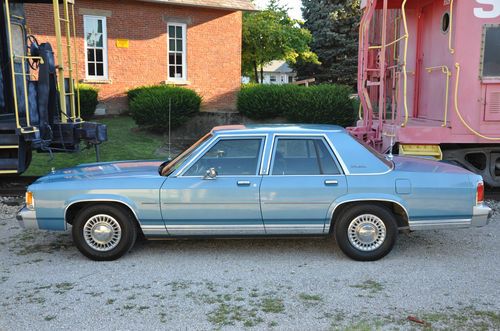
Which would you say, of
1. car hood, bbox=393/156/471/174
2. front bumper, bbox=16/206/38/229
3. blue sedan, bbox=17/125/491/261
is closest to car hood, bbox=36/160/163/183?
blue sedan, bbox=17/125/491/261

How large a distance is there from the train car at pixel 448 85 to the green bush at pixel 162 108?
23.3 feet

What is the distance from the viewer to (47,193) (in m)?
5.35

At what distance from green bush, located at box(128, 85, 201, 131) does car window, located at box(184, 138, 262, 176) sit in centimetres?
950

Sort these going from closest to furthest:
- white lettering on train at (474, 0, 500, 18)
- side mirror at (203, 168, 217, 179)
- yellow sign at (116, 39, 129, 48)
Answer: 1. side mirror at (203, 168, 217, 179)
2. white lettering on train at (474, 0, 500, 18)
3. yellow sign at (116, 39, 129, 48)

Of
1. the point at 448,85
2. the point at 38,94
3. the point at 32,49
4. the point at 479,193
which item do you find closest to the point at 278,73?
the point at 32,49

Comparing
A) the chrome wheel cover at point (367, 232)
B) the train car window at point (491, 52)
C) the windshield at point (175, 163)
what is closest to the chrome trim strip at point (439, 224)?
the chrome wheel cover at point (367, 232)

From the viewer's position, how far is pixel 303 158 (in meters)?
5.52

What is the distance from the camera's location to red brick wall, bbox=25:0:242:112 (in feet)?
59.3

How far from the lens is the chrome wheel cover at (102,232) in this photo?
17.6 feet

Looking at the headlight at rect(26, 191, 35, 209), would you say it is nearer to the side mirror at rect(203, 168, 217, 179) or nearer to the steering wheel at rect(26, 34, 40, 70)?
the side mirror at rect(203, 168, 217, 179)

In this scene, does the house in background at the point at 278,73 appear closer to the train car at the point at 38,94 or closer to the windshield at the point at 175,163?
the train car at the point at 38,94

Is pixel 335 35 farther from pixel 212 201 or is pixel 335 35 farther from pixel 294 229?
pixel 212 201

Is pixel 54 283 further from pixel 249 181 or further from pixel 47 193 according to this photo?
pixel 249 181

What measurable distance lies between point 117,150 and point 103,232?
303 inches
